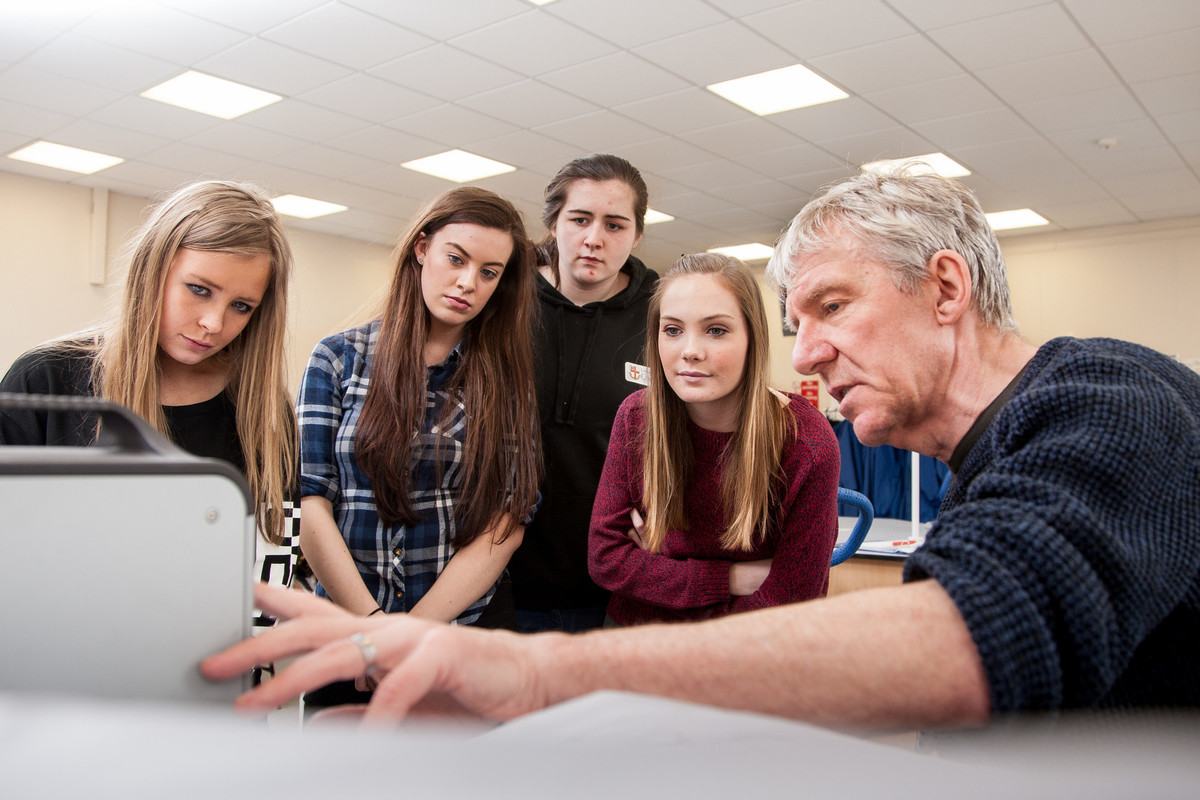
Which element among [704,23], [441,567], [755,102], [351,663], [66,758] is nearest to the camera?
[66,758]

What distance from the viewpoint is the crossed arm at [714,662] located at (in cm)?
51

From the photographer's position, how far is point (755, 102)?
4598 millimetres

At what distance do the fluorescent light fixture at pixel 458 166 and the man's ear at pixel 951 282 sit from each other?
494cm

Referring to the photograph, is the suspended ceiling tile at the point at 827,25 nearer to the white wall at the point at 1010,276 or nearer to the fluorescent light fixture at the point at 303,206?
the white wall at the point at 1010,276

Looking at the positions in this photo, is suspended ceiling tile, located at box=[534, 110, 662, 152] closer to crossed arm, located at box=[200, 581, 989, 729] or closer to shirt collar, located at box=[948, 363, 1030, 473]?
shirt collar, located at box=[948, 363, 1030, 473]

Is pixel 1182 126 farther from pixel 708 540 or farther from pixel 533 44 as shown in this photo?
pixel 708 540

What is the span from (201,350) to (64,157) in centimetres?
566

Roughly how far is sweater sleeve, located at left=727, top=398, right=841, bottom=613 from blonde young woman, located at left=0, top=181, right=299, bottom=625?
77 cm

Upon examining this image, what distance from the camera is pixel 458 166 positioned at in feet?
19.1

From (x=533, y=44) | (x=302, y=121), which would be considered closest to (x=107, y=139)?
(x=302, y=121)

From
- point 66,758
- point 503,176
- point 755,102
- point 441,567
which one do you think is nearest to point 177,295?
point 441,567

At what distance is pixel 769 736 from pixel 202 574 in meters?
0.30

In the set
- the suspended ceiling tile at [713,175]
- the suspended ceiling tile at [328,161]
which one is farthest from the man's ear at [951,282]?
the suspended ceiling tile at [328,161]

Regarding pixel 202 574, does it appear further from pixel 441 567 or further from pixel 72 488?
pixel 441 567
